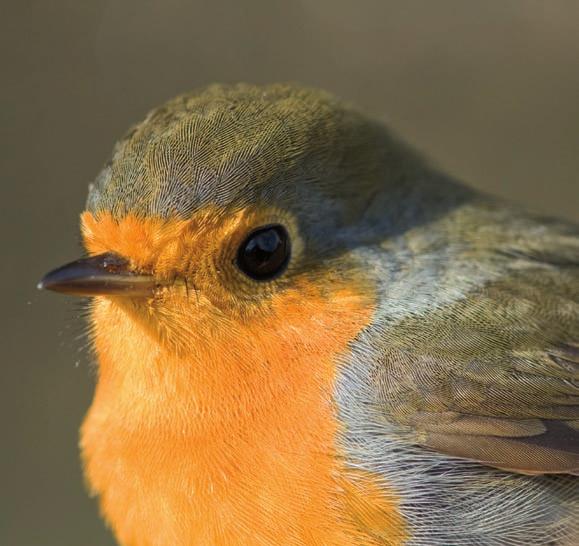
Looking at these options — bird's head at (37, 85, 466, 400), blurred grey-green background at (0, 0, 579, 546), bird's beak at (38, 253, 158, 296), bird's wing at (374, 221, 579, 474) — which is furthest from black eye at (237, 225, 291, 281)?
blurred grey-green background at (0, 0, 579, 546)

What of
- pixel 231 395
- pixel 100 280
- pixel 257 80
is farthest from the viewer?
pixel 257 80

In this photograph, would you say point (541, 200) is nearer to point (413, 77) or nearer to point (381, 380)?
point (413, 77)

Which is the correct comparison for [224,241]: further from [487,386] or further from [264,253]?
[487,386]

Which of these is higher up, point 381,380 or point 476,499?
point 381,380

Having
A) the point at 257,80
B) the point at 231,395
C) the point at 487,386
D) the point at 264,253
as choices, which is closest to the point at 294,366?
the point at 231,395

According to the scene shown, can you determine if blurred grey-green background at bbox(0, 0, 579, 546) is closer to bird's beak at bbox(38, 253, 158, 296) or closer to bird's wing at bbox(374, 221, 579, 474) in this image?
bird's beak at bbox(38, 253, 158, 296)

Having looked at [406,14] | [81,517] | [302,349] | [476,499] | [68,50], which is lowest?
[81,517]

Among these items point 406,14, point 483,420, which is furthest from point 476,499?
point 406,14
